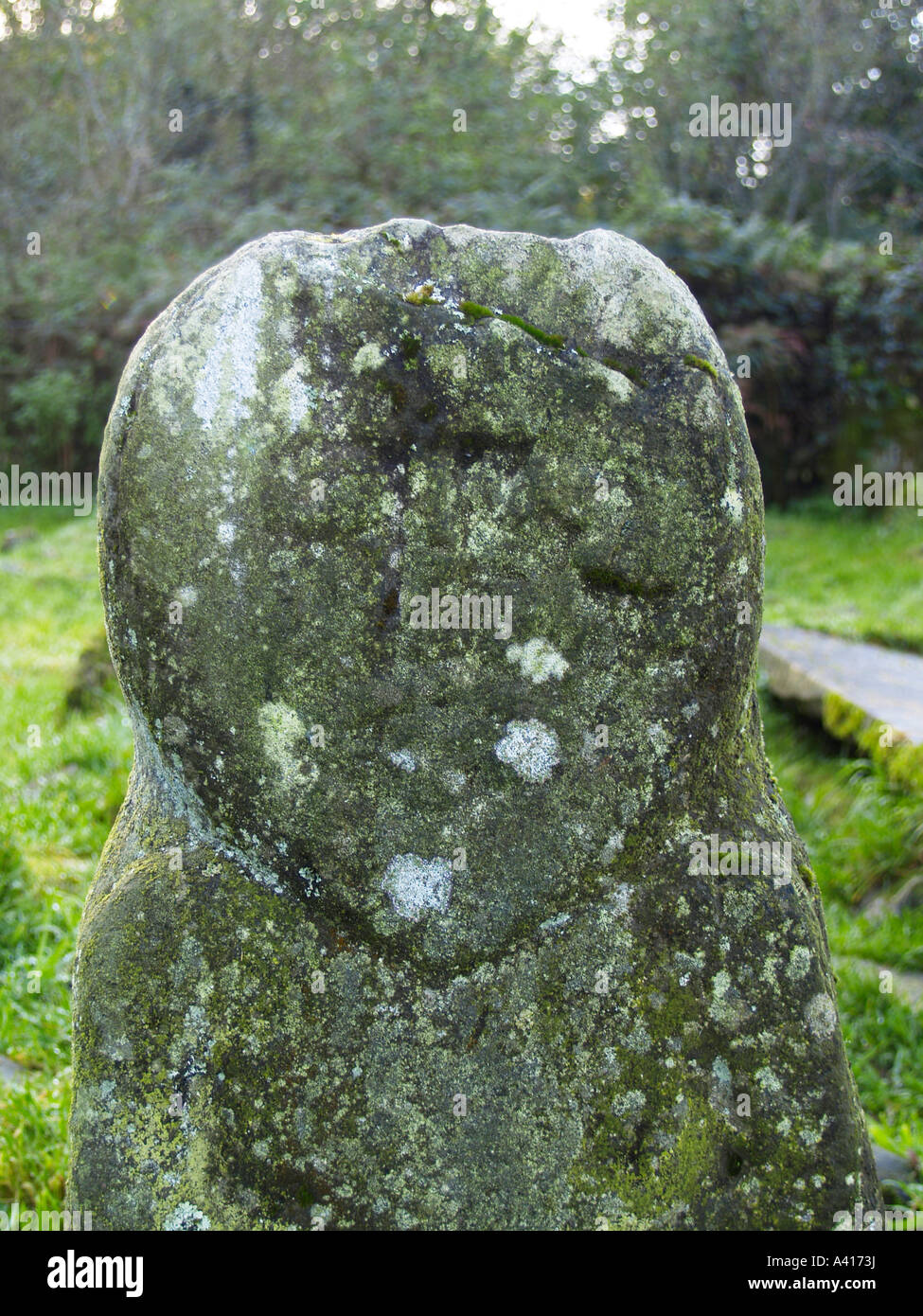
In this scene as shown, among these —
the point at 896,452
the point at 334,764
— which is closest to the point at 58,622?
the point at 334,764

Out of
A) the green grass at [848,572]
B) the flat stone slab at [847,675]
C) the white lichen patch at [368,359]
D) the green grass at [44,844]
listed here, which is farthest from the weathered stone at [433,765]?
the green grass at [848,572]

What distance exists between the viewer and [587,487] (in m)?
1.69

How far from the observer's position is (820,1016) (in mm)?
1765

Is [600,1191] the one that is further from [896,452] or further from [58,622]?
[896,452]

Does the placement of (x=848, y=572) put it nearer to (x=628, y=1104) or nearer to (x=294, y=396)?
(x=628, y=1104)

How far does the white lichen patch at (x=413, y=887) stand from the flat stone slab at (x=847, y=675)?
9.56 ft

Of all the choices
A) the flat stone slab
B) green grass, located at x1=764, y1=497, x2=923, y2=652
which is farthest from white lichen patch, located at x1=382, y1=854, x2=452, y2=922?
green grass, located at x1=764, y1=497, x2=923, y2=652

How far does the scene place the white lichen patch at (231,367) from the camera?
64.5 inches

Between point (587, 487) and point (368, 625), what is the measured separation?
1.34ft

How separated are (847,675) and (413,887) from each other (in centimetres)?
378

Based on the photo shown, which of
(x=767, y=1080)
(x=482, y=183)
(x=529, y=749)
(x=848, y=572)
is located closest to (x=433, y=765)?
(x=529, y=749)

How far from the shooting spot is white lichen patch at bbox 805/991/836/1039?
1.76m

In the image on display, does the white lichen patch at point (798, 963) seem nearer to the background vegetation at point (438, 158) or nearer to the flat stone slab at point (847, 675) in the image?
the flat stone slab at point (847, 675)

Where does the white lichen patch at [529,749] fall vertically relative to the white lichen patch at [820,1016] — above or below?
above
